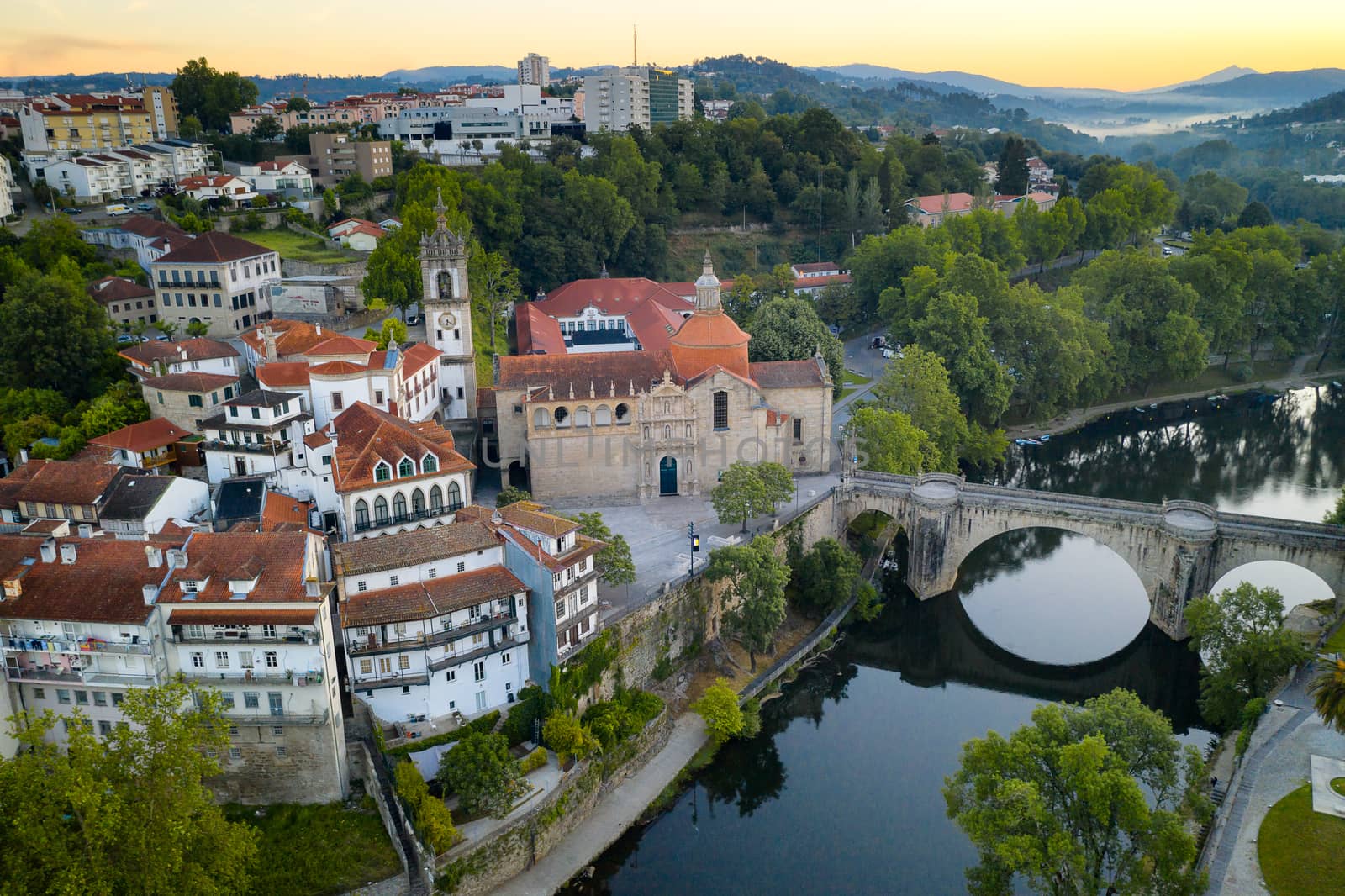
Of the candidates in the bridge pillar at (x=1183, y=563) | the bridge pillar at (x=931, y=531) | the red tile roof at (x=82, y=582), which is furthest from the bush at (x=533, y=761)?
the bridge pillar at (x=1183, y=563)

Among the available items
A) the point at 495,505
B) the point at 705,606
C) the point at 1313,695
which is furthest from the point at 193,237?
the point at 1313,695

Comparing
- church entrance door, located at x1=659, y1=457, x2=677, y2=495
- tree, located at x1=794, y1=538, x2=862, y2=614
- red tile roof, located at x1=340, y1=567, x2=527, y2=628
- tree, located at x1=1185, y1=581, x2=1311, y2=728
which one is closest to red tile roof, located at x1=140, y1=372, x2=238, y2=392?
red tile roof, located at x1=340, y1=567, x2=527, y2=628

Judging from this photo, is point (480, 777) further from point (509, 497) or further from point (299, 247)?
point (299, 247)

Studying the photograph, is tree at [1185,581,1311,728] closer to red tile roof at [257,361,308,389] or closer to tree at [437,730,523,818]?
tree at [437,730,523,818]

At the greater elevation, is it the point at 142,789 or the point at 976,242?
the point at 976,242

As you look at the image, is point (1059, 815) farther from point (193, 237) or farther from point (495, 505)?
point (193, 237)

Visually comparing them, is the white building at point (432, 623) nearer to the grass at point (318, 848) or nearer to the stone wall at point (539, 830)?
the grass at point (318, 848)
